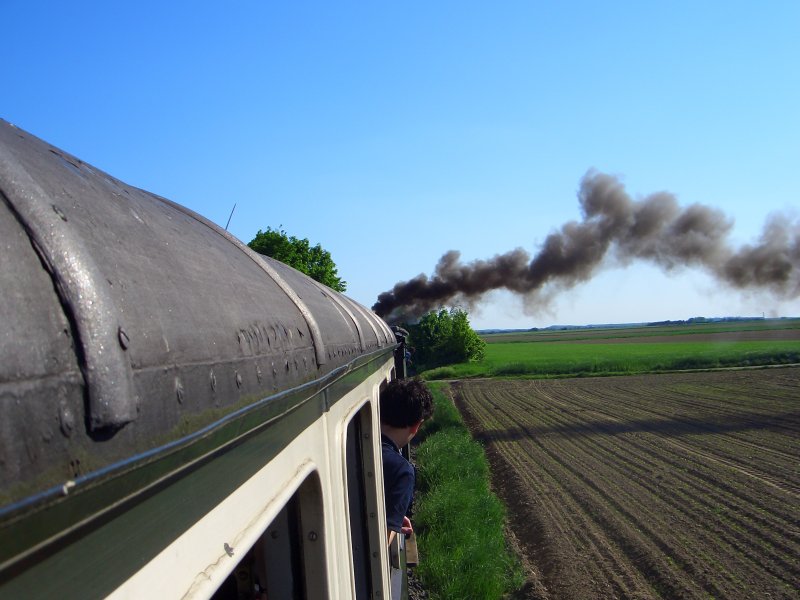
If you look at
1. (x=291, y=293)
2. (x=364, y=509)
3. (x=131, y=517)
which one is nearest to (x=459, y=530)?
(x=364, y=509)

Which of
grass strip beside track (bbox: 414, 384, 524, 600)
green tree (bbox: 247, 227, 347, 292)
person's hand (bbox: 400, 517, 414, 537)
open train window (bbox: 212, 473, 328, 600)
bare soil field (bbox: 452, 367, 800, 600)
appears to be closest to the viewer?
open train window (bbox: 212, 473, 328, 600)

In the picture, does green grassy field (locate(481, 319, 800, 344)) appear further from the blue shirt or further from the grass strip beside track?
the blue shirt

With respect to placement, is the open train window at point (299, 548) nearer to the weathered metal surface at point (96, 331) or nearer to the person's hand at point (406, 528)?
the weathered metal surface at point (96, 331)

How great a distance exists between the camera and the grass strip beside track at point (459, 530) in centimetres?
781

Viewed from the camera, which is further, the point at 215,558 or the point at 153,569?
the point at 215,558

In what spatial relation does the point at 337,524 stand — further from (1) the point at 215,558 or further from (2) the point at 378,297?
(2) the point at 378,297

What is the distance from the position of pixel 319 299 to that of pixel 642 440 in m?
16.4

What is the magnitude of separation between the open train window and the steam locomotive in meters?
Result: 0.39

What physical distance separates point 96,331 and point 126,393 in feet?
0.23

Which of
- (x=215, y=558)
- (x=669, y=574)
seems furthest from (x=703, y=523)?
(x=215, y=558)

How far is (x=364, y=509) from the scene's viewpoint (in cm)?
383

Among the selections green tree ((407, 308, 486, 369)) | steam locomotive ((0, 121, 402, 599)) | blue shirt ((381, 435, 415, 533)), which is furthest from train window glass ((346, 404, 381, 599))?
green tree ((407, 308, 486, 369))

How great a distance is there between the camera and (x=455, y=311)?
54188mm

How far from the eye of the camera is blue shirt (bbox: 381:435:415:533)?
13.7ft
